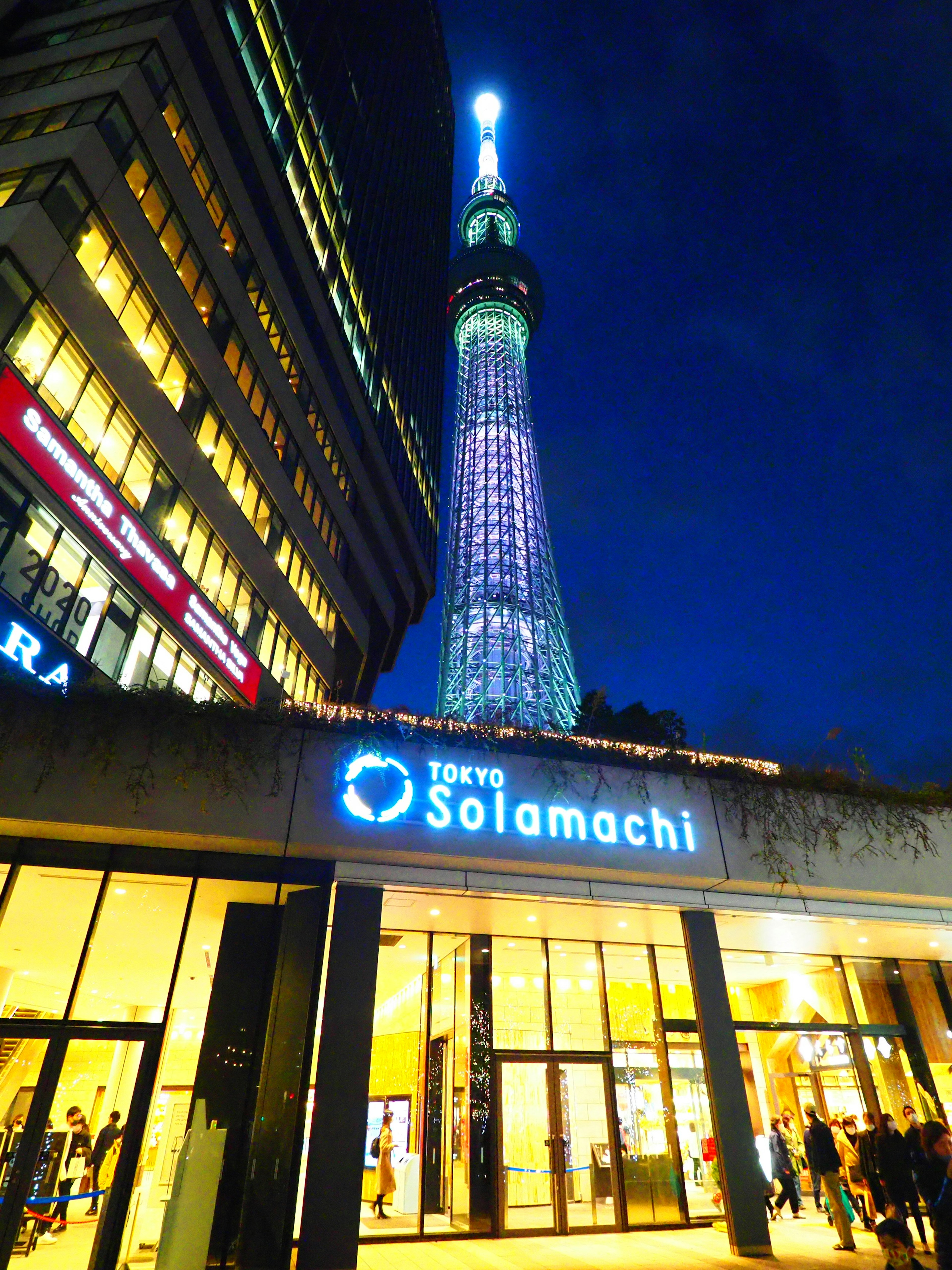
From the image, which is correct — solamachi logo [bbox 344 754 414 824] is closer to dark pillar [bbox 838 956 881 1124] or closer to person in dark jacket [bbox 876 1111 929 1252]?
person in dark jacket [bbox 876 1111 929 1252]

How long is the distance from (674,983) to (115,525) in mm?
13773

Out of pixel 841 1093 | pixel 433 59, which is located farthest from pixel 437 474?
pixel 841 1093

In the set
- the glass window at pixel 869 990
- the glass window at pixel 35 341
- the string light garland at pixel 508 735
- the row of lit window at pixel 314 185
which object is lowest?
the glass window at pixel 869 990

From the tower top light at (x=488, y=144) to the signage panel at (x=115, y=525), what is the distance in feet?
274

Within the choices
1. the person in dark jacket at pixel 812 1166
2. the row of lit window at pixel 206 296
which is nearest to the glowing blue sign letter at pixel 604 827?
the person in dark jacket at pixel 812 1166

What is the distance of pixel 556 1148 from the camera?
37.1 ft

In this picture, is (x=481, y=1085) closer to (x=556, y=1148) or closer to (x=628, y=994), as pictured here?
(x=556, y=1148)

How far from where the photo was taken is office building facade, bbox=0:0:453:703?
44.0 feet

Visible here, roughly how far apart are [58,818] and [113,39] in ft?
60.7

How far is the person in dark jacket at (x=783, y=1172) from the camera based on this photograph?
1269cm

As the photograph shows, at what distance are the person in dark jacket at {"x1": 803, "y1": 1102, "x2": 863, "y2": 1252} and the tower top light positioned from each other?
308 feet

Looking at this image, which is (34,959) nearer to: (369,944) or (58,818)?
(58,818)

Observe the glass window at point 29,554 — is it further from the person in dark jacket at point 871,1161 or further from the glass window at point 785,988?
the person in dark jacket at point 871,1161

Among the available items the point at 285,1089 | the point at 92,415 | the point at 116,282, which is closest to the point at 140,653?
the point at 92,415
